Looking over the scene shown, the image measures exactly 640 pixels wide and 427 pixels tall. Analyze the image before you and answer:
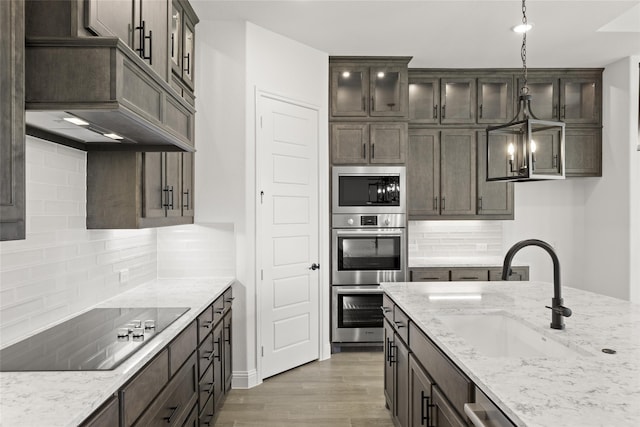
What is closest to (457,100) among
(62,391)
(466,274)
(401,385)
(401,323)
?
(466,274)

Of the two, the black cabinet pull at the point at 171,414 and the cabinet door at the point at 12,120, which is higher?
the cabinet door at the point at 12,120

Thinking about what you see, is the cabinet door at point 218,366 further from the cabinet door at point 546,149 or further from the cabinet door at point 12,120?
the cabinet door at point 546,149

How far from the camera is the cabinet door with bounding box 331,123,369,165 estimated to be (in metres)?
4.46

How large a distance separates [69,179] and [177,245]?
1.34 m

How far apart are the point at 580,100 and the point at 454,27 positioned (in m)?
2.12

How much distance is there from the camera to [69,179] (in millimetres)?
2309

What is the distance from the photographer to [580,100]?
193 inches

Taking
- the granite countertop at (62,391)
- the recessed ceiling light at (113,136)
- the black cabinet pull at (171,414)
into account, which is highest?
the recessed ceiling light at (113,136)

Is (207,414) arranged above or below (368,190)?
below

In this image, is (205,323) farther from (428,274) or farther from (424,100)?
(424,100)

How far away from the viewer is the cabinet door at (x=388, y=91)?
4.51m

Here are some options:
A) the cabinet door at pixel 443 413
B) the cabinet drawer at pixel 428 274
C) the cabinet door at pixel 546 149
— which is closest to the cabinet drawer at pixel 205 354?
the cabinet door at pixel 443 413

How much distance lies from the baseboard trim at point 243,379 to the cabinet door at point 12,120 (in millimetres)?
2659

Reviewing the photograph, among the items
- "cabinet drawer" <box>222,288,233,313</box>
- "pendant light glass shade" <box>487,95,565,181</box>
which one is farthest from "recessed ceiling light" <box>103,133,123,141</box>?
"pendant light glass shade" <box>487,95,565,181</box>
